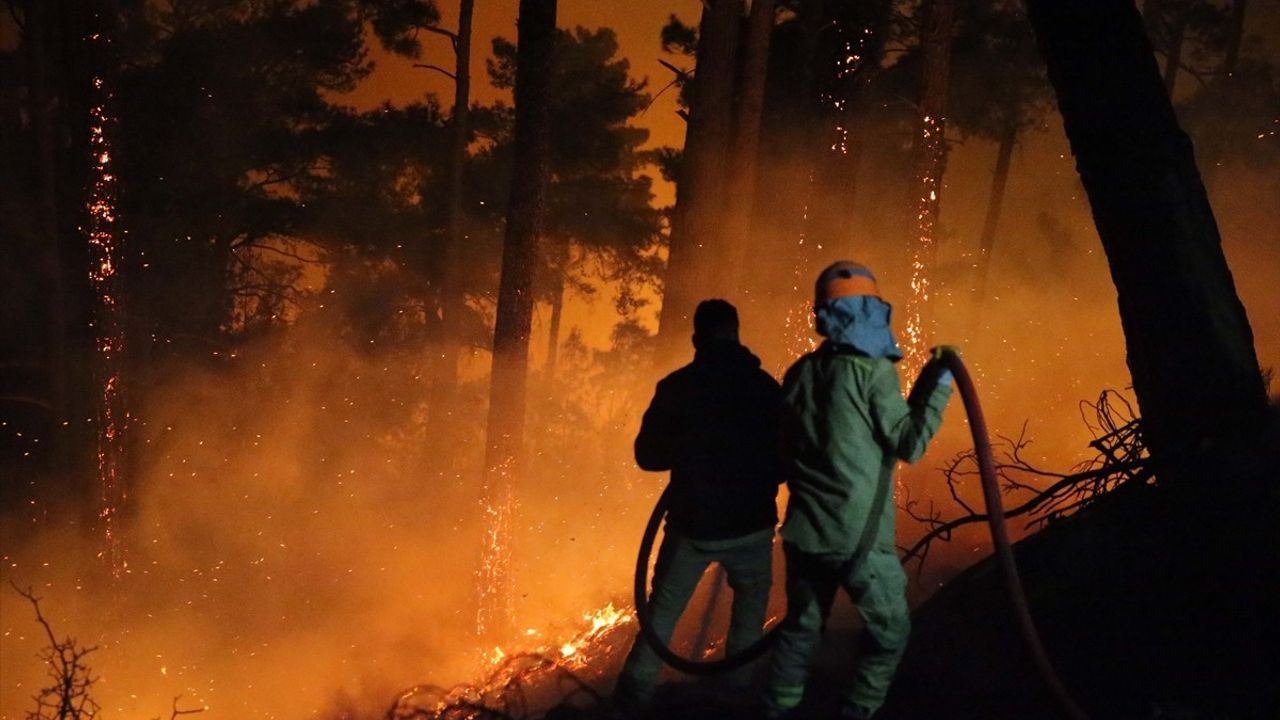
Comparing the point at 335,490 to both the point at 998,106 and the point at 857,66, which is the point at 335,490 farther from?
the point at 998,106

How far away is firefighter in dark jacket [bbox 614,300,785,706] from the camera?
4.64m

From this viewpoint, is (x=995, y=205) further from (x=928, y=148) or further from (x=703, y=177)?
(x=703, y=177)

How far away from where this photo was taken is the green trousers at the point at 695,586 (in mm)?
4782

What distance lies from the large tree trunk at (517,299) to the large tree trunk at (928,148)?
571 centimetres

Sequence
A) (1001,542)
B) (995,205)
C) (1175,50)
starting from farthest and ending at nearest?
(995,205) < (1175,50) < (1001,542)

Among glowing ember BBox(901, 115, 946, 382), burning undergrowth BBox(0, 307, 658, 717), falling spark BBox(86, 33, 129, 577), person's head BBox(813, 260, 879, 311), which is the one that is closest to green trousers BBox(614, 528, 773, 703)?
person's head BBox(813, 260, 879, 311)

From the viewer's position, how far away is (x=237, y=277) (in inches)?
911

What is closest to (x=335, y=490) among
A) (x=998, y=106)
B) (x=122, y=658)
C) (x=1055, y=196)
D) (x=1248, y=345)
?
(x=122, y=658)

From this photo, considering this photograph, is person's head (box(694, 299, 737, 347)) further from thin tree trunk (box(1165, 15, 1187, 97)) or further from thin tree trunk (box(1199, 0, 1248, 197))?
thin tree trunk (box(1165, 15, 1187, 97))

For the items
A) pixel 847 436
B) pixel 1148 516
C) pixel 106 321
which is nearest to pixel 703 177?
pixel 106 321

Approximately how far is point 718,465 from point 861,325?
3.61 feet

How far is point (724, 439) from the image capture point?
15.3ft

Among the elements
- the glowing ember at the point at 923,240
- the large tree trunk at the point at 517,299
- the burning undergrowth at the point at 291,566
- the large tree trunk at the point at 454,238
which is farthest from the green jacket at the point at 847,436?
the large tree trunk at the point at 454,238

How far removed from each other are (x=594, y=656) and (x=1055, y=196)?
25.6 metres
